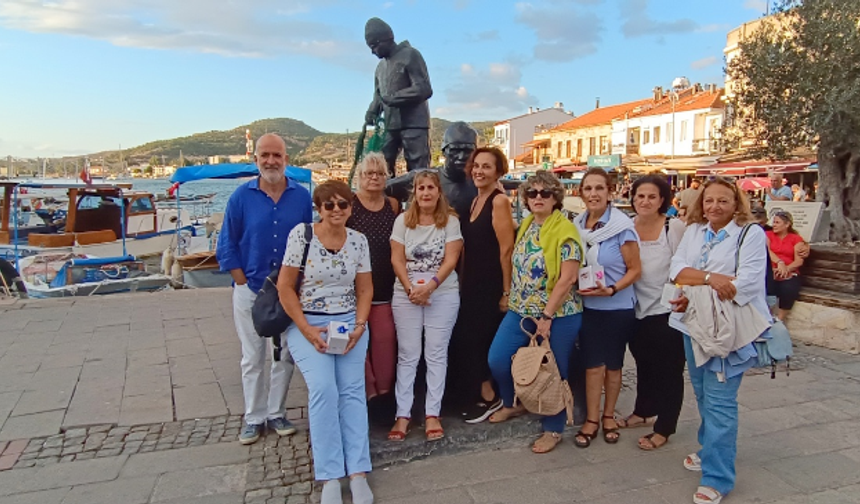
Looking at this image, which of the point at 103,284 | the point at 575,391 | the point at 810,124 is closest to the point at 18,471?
the point at 575,391

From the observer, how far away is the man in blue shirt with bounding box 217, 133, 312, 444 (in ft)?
11.8

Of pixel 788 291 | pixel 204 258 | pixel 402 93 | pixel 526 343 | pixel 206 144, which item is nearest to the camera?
pixel 526 343

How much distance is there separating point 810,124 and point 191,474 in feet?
24.7

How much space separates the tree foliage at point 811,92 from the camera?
6574 mm

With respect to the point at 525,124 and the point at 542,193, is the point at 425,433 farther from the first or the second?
the point at 525,124

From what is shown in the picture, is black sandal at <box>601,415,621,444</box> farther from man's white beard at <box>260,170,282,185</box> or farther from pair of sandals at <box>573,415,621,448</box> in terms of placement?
man's white beard at <box>260,170,282,185</box>

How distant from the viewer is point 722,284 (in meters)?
2.87

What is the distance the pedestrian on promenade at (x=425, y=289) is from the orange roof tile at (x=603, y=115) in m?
43.0

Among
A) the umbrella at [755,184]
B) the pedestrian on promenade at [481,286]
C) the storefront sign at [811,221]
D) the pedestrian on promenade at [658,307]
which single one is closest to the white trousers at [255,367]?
the pedestrian on promenade at [481,286]

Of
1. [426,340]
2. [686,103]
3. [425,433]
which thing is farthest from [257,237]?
[686,103]

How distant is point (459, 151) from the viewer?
383cm

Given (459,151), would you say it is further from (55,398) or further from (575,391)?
(55,398)

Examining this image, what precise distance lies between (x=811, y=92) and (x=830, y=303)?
258 centimetres

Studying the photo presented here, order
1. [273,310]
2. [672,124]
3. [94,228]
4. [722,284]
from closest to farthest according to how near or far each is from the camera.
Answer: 1. [722,284]
2. [273,310]
3. [94,228]
4. [672,124]
